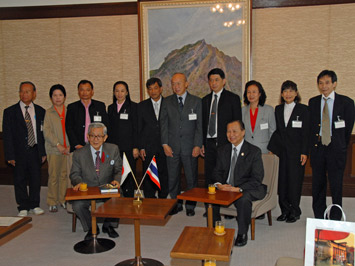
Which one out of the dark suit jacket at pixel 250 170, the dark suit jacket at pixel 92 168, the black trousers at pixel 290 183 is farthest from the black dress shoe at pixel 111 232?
the black trousers at pixel 290 183

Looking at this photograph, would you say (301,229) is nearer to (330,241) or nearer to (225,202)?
(225,202)

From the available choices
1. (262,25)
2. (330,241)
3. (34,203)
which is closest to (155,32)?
(262,25)

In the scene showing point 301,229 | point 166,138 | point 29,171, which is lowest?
point 301,229

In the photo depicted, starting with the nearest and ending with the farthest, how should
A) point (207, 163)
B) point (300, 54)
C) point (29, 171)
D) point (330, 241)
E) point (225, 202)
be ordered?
point (330, 241), point (225, 202), point (207, 163), point (29, 171), point (300, 54)

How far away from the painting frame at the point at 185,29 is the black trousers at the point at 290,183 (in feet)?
6.74

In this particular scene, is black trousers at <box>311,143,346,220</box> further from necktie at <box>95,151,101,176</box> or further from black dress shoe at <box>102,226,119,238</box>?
necktie at <box>95,151,101,176</box>

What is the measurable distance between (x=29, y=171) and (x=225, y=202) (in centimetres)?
341

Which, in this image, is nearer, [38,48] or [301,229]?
[301,229]

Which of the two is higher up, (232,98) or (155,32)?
(155,32)

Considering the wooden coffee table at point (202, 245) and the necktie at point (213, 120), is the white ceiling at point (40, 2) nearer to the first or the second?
the necktie at point (213, 120)

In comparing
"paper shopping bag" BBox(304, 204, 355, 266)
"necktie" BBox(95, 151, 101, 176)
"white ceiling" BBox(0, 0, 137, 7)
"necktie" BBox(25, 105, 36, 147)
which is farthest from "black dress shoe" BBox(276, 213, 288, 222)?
"white ceiling" BBox(0, 0, 137, 7)

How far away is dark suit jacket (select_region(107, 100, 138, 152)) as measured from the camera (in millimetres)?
5766

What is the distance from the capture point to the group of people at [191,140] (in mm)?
4652

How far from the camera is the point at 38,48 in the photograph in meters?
7.50
